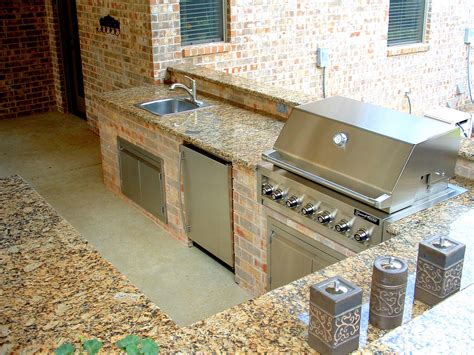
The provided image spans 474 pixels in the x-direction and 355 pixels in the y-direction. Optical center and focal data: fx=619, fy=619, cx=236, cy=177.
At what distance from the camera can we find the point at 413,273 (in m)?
2.34

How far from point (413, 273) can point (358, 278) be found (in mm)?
213

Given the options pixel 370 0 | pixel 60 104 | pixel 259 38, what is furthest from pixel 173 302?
pixel 60 104

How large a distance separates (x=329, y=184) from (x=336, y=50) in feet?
13.0

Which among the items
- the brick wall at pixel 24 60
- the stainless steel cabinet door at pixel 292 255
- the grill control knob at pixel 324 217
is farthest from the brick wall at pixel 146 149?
the brick wall at pixel 24 60

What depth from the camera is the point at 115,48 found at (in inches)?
240

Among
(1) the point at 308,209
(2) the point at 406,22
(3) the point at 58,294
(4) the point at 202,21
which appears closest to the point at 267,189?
(1) the point at 308,209

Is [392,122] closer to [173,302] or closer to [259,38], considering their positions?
[173,302]

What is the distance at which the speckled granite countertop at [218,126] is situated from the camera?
148 inches

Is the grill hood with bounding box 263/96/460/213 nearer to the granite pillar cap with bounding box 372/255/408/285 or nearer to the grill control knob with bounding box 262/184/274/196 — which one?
the grill control knob with bounding box 262/184/274/196

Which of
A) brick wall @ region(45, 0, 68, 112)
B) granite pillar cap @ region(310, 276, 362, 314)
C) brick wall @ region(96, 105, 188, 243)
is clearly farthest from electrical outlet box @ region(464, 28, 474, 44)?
granite pillar cap @ region(310, 276, 362, 314)

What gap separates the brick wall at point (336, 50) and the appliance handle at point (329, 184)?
254 centimetres

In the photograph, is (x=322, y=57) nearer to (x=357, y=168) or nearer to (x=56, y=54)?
(x=56, y=54)

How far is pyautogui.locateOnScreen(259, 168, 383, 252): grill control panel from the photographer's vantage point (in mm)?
2934

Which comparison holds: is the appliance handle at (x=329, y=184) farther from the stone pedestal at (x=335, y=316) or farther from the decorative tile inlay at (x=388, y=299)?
the stone pedestal at (x=335, y=316)
